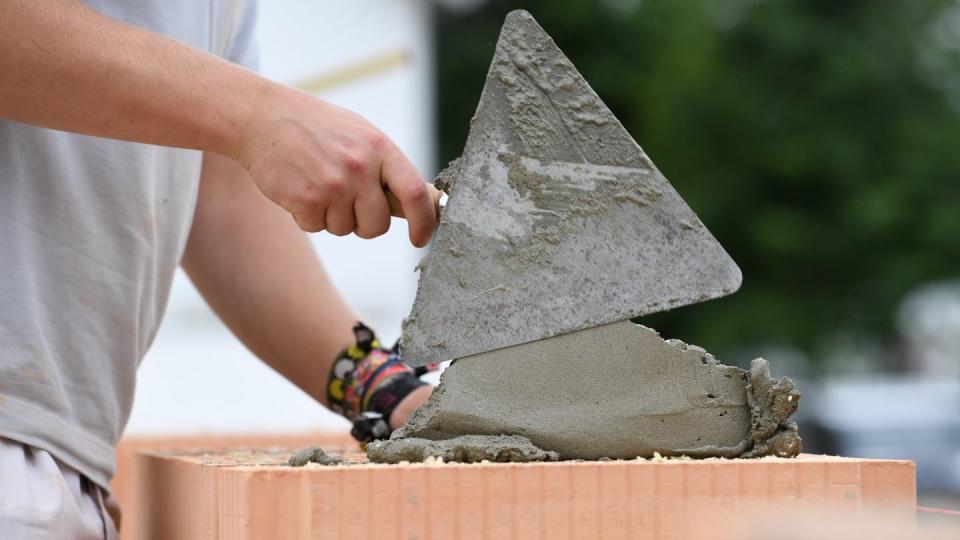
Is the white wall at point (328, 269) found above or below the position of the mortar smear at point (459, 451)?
above

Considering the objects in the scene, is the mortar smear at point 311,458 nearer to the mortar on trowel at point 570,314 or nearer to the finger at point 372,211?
the mortar on trowel at point 570,314

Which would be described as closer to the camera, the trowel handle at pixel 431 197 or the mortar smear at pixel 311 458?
the mortar smear at pixel 311 458

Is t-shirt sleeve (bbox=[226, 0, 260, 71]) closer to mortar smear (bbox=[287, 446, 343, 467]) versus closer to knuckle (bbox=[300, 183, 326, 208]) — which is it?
knuckle (bbox=[300, 183, 326, 208])

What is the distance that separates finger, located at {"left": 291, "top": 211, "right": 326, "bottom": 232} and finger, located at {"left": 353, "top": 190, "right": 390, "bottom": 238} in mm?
48

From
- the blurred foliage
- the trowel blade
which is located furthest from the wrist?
the blurred foliage

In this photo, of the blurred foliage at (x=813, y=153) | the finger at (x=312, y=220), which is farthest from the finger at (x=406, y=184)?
the blurred foliage at (x=813, y=153)

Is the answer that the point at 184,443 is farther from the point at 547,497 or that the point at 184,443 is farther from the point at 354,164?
the point at 547,497

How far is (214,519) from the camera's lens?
5.47 ft

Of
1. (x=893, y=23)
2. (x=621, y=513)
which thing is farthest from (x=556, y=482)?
(x=893, y=23)

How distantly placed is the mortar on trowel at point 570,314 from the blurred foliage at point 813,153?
31.1 ft

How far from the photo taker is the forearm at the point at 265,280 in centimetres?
242

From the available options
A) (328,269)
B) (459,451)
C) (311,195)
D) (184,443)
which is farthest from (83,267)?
(328,269)

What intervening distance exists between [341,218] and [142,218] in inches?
19.7

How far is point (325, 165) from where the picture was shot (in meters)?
1.71
